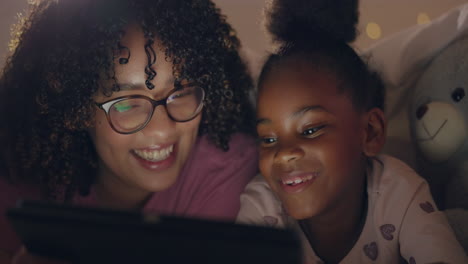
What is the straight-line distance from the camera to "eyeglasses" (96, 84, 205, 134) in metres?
0.87

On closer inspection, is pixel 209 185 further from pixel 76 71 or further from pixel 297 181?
pixel 76 71

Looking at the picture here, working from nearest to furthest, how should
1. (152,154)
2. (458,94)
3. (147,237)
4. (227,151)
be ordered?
(147,237) → (152,154) → (458,94) → (227,151)

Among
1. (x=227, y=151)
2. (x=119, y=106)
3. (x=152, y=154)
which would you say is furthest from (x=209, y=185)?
(x=119, y=106)

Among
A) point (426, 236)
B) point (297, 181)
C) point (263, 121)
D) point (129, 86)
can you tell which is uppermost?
point (129, 86)

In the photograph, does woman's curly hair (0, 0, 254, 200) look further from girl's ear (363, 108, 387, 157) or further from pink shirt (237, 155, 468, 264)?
girl's ear (363, 108, 387, 157)

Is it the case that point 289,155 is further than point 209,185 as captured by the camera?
No

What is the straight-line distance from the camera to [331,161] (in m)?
0.87

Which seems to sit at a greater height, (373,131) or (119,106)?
(119,106)

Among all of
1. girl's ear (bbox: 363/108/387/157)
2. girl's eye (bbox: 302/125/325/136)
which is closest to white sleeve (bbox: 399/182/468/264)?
girl's ear (bbox: 363/108/387/157)

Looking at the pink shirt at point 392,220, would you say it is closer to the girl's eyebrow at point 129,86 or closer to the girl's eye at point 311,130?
the girl's eye at point 311,130

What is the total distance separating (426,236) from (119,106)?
24.6 inches

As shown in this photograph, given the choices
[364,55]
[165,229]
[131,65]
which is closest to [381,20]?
[364,55]

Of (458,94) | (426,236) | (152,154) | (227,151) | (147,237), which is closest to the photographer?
(147,237)

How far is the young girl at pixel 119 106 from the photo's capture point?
2.87 feet
